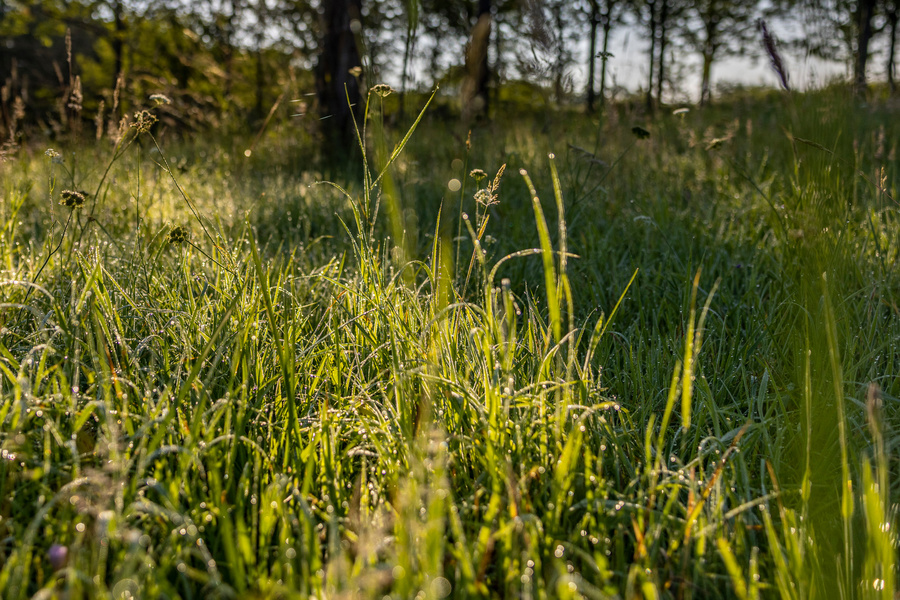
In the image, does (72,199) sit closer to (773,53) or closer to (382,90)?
(382,90)

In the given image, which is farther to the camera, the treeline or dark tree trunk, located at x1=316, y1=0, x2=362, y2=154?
dark tree trunk, located at x1=316, y1=0, x2=362, y2=154

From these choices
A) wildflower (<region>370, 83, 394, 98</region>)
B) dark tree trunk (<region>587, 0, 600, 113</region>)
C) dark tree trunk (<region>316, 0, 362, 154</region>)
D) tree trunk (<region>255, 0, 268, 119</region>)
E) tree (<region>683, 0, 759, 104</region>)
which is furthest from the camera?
tree (<region>683, 0, 759, 104</region>)

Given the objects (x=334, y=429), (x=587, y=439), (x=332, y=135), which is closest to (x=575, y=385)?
(x=587, y=439)

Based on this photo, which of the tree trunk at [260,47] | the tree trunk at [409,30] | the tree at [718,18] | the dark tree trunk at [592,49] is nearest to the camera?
the tree trunk at [409,30]

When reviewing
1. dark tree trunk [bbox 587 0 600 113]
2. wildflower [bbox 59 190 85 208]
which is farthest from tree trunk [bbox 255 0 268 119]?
wildflower [bbox 59 190 85 208]

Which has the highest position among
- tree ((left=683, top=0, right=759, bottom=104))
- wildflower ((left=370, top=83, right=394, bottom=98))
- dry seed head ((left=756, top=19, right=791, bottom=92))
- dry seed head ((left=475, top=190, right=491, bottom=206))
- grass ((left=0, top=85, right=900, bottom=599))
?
tree ((left=683, top=0, right=759, bottom=104))

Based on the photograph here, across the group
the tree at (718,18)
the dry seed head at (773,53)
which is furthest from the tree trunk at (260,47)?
the tree at (718,18)

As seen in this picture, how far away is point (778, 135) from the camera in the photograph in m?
4.39

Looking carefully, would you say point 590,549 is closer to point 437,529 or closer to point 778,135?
point 437,529

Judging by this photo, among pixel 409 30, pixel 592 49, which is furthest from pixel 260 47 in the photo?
pixel 409 30

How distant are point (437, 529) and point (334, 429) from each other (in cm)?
50

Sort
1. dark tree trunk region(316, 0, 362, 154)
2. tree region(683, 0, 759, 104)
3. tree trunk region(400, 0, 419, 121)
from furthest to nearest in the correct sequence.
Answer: tree region(683, 0, 759, 104)
dark tree trunk region(316, 0, 362, 154)
tree trunk region(400, 0, 419, 121)

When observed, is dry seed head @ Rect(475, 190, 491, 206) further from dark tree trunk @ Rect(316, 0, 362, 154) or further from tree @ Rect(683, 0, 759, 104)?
tree @ Rect(683, 0, 759, 104)

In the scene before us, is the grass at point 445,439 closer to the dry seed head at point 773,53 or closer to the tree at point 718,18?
the dry seed head at point 773,53
